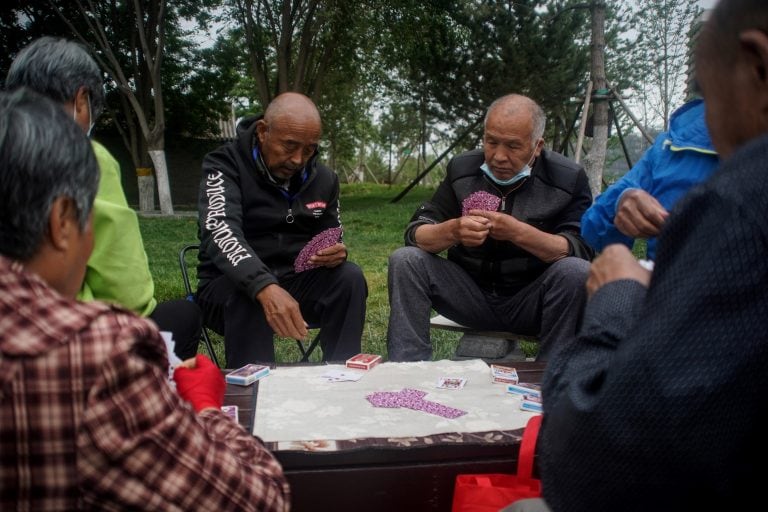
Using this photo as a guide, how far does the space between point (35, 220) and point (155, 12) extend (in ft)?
52.1

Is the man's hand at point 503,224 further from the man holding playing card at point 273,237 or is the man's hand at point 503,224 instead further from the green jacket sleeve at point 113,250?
the green jacket sleeve at point 113,250

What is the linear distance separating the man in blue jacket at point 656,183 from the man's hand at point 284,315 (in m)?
1.40

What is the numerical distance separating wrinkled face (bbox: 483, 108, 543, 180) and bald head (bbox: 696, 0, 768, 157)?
7.39ft

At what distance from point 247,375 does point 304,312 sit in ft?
3.53

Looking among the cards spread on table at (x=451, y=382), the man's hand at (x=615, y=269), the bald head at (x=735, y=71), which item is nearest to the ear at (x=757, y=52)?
the bald head at (x=735, y=71)

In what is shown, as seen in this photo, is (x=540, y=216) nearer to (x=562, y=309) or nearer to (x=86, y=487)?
(x=562, y=309)

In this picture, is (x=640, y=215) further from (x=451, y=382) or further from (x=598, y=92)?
(x=598, y=92)

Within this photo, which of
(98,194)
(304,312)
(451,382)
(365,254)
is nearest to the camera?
(98,194)

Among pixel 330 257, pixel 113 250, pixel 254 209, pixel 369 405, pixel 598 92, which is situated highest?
pixel 598 92

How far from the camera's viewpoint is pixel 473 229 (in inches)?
119

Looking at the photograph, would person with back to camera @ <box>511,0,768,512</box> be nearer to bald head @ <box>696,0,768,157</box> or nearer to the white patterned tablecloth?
bald head @ <box>696,0,768,157</box>

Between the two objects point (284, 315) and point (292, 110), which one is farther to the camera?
point (292, 110)

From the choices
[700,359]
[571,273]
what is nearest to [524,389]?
[571,273]

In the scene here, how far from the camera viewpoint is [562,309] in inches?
117
